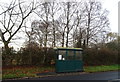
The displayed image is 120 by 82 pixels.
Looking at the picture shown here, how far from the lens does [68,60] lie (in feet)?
56.0

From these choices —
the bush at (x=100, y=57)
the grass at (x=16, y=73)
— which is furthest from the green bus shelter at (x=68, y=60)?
the bush at (x=100, y=57)

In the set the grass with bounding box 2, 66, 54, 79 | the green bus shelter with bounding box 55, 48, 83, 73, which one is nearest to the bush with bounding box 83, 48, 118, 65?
the green bus shelter with bounding box 55, 48, 83, 73

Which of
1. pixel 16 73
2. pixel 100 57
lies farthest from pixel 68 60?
pixel 100 57

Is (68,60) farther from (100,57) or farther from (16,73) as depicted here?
(100,57)

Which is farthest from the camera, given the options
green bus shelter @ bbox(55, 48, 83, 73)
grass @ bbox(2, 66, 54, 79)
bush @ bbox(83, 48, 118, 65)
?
bush @ bbox(83, 48, 118, 65)

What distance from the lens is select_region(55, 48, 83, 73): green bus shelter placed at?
650 inches

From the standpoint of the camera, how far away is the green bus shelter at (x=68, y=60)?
1652 cm

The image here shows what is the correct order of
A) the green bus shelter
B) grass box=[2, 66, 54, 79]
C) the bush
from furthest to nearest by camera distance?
1. the bush
2. the green bus shelter
3. grass box=[2, 66, 54, 79]

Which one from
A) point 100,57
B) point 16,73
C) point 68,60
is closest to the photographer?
point 16,73

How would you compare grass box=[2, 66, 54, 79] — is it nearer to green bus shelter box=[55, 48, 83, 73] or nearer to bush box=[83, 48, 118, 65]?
green bus shelter box=[55, 48, 83, 73]

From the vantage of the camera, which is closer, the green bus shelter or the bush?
the green bus shelter

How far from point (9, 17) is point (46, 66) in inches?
290

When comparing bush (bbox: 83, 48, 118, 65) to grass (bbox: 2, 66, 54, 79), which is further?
bush (bbox: 83, 48, 118, 65)

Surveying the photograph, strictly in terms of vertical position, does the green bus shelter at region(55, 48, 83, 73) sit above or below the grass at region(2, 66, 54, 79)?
above
